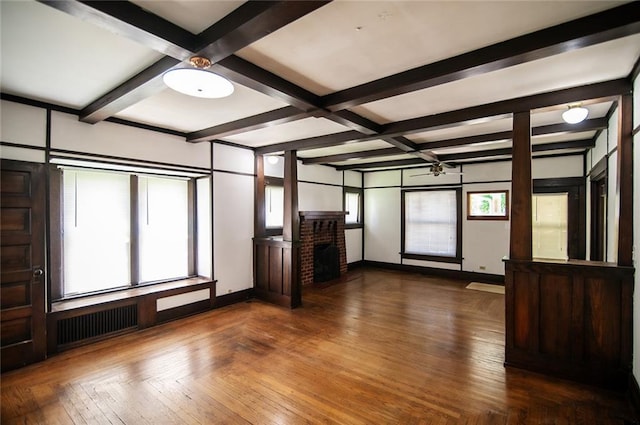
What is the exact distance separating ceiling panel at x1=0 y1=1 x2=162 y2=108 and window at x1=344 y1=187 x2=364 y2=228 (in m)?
6.08

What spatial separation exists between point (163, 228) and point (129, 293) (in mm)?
1066

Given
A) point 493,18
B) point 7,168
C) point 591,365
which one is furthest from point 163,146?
point 591,365

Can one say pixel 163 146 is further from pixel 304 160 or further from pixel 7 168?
pixel 304 160

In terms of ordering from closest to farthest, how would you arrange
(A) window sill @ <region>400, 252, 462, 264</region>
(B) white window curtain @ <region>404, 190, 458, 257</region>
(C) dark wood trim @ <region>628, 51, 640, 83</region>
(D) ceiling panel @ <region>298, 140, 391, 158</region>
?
(C) dark wood trim @ <region>628, 51, 640, 83</region> → (D) ceiling panel @ <region>298, 140, 391, 158</region> → (A) window sill @ <region>400, 252, 462, 264</region> → (B) white window curtain @ <region>404, 190, 458, 257</region>

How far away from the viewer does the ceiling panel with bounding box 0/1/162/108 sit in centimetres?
188

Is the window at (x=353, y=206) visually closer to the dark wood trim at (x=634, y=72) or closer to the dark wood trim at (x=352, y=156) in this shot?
the dark wood trim at (x=352, y=156)

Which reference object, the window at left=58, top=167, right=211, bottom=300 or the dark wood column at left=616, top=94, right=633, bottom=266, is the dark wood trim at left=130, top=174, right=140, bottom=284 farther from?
the dark wood column at left=616, top=94, right=633, bottom=266

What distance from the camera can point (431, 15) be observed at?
1802 millimetres

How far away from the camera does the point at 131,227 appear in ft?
14.3

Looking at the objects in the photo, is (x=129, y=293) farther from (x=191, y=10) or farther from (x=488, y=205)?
(x=488, y=205)

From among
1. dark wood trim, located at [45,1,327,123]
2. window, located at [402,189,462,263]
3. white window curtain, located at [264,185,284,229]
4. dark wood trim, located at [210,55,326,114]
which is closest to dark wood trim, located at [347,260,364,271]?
Answer: window, located at [402,189,462,263]

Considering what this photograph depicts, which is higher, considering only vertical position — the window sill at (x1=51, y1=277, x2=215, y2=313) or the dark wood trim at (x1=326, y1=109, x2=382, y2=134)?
the dark wood trim at (x1=326, y1=109, x2=382, y2=134)

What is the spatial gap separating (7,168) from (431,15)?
3998mm

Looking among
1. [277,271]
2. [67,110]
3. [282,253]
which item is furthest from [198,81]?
[277,271]
